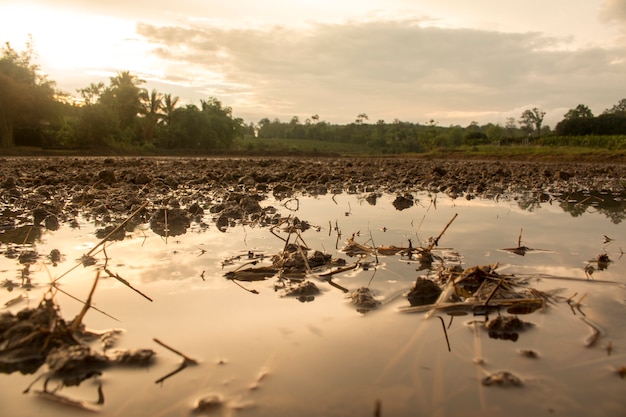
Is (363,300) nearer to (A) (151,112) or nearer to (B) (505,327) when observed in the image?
(B) (505,327)

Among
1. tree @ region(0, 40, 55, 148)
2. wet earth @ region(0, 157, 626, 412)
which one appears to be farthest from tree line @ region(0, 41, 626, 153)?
wet earth @ region(0, 157, 626, 412)

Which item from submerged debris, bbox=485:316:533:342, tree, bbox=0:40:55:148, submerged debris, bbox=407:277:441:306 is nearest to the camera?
submerged debris, bbox=485:316:533:342

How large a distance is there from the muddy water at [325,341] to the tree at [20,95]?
37.6m

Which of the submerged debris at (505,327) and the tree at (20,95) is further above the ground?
the tree at (20,95)

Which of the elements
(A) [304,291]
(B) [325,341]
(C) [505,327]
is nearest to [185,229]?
(A) [304,291]

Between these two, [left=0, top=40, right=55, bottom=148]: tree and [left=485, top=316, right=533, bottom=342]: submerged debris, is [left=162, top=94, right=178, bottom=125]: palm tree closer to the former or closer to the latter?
[left=0, top=40, right=55, bottom=148]: tree

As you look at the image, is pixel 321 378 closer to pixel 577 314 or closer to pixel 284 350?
pixel 284 350

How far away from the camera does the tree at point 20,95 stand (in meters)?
34.2

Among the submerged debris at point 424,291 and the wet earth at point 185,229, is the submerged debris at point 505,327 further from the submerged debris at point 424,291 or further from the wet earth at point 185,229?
the submerged debris at point 424,291

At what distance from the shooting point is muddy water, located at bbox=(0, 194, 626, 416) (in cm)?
137

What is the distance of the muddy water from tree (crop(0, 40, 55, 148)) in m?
37.6

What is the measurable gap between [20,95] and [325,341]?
1577 inches

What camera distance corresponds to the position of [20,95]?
34.4 metres

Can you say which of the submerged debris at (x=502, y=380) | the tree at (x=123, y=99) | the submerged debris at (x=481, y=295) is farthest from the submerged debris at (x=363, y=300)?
the tree at (x=123, y=99)
